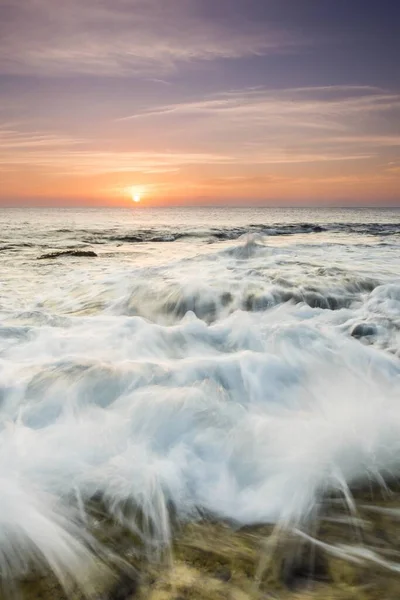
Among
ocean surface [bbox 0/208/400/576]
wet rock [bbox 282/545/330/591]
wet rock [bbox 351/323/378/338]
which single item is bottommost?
wet rock [bbox 282/545/330/591]

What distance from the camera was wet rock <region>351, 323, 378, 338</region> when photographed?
539cm

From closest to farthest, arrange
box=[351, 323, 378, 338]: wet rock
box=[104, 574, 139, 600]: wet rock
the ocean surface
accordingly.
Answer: box=[104, 574, 139, 600]: wet rock → the ocean surface → box=[351, 323, 378, 338]: wet rock

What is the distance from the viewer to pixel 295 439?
2885 mm

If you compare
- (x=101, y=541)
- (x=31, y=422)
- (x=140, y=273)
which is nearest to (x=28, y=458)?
(x=31, y=422)

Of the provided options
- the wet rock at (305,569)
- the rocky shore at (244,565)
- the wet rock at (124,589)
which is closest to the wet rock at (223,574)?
the rocky shore at (244,565)

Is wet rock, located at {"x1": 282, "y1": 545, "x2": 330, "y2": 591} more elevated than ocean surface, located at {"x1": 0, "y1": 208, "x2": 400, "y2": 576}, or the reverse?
ocean surface, located at {"x1": 0, "y1": 208, "x2": 400, "y2": 576}

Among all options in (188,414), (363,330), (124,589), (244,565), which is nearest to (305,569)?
(244,565)

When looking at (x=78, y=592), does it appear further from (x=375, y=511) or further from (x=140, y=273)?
(x=140, y=273)

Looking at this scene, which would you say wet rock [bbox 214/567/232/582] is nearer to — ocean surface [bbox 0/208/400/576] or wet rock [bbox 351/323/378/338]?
ocean surface [bbox 0/208/400/576]

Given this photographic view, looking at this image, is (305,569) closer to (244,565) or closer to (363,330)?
(244,565)

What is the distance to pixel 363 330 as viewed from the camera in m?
5.52

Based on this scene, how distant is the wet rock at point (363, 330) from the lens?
5.39 metres

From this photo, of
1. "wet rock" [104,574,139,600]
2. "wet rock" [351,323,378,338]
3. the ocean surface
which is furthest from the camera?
"wet rock" [351,323,378,338]

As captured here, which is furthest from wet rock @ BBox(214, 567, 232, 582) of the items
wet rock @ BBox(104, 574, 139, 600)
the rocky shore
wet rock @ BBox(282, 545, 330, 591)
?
wet rock @ BBox(104, 574, 139, 600)
